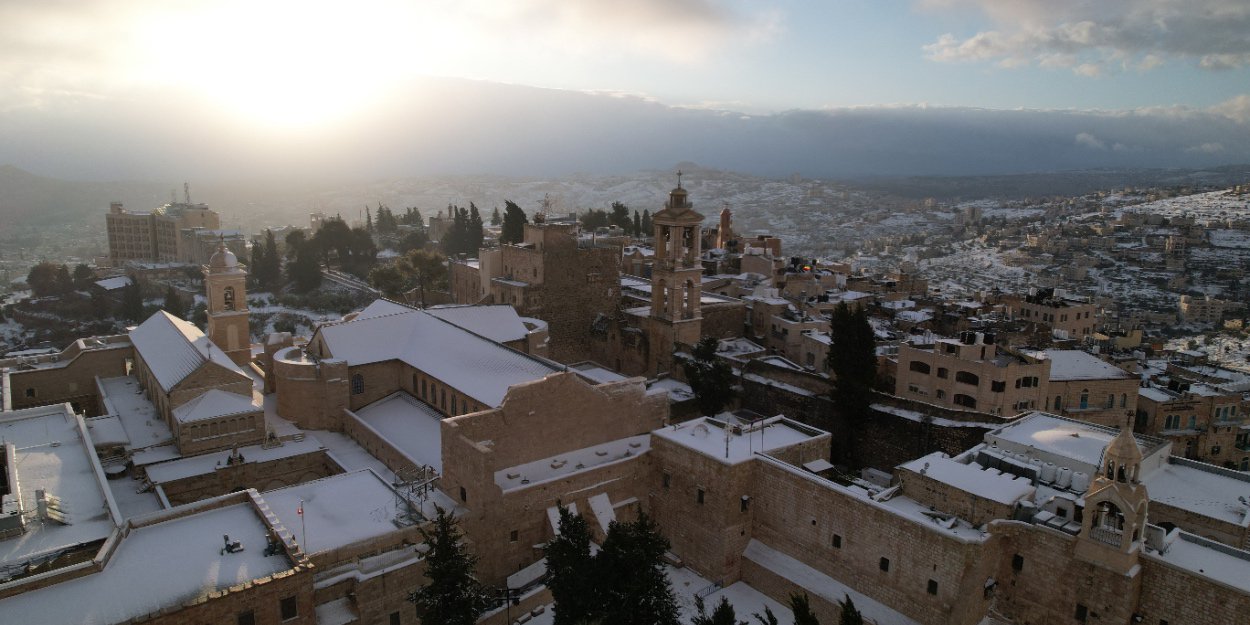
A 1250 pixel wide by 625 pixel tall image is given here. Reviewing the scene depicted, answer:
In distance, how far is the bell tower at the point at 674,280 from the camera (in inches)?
1474

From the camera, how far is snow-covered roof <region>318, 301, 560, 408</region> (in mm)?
29656

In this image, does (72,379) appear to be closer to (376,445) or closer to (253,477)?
(253,477)

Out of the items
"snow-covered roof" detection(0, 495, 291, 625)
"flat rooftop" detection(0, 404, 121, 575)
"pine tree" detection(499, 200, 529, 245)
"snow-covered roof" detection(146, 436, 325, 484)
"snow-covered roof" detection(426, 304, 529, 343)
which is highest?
"pine tree" detection(499, 200, 529, 245)

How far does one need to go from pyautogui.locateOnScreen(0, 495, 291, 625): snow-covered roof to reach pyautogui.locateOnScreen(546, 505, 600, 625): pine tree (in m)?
6.72

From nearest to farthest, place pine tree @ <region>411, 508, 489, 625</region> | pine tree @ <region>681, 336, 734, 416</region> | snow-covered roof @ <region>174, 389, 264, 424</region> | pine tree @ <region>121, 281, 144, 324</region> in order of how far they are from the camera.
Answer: pine tree @ <region>411, 508, 489, 625</region> < snow-covered roof @ <region>174, 389, 264, 424</region> < pine tree @ <region>681, 336, 734, 416</region> < pine tree @ <region>121, 281, 144, 324</region>

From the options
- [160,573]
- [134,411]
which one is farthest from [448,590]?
[134,411]

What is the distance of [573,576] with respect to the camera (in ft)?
61.9

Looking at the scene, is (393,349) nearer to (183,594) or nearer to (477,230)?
(183,594)

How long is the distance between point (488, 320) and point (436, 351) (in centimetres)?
472

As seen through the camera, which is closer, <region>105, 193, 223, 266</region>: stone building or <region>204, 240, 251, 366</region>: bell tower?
<region>204, 240, 251, 366</region>: bell tower

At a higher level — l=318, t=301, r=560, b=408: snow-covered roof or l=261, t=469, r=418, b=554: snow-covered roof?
l=318, t=301, r=560, b=408: snow-covered roof

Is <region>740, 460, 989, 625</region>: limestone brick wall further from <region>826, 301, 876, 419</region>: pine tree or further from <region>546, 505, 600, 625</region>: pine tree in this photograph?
<region>826, 301, 876, 419</region>: pine tree

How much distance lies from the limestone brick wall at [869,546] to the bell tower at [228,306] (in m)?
27.5

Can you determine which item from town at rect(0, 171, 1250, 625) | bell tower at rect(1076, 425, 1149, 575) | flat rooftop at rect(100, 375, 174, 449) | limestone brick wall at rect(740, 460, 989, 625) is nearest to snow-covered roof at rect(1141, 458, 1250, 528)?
town at rect(0, 171, 1250, 625)
